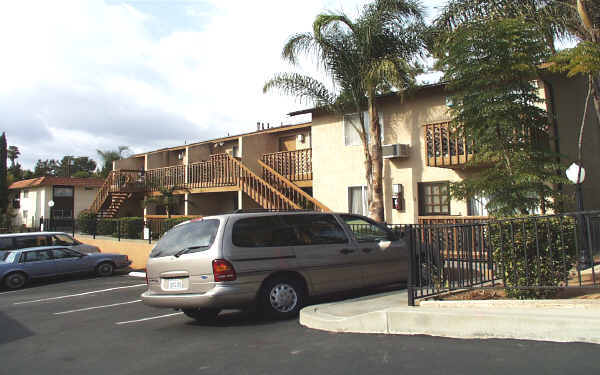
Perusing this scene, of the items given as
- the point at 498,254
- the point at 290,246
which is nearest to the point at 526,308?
the point at 498,254

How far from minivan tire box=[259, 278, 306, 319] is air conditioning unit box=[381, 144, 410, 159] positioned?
359 inches

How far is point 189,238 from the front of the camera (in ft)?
23.7

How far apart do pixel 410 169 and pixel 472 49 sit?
6.92 m

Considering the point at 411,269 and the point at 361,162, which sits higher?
the point at 361,162

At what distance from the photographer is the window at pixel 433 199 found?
595 inches

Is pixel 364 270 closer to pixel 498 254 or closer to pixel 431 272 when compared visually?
pixel 431 272

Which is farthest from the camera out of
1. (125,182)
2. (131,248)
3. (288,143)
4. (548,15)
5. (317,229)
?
(125,182)

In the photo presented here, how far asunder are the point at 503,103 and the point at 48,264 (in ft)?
44.1

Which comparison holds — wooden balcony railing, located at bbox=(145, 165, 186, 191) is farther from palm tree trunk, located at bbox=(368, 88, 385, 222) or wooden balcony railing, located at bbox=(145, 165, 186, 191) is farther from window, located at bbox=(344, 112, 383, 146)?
palm tree trunk, located at bbox=(368, 88, 385, 222)

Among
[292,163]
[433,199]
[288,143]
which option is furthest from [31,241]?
[433,199]

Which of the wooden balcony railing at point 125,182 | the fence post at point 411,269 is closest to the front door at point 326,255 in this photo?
the fence post at point 411,269

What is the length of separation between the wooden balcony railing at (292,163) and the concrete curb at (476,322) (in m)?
13.3

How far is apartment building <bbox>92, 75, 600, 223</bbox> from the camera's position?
13.9 metres

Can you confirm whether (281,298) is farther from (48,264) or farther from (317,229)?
(48,264)
